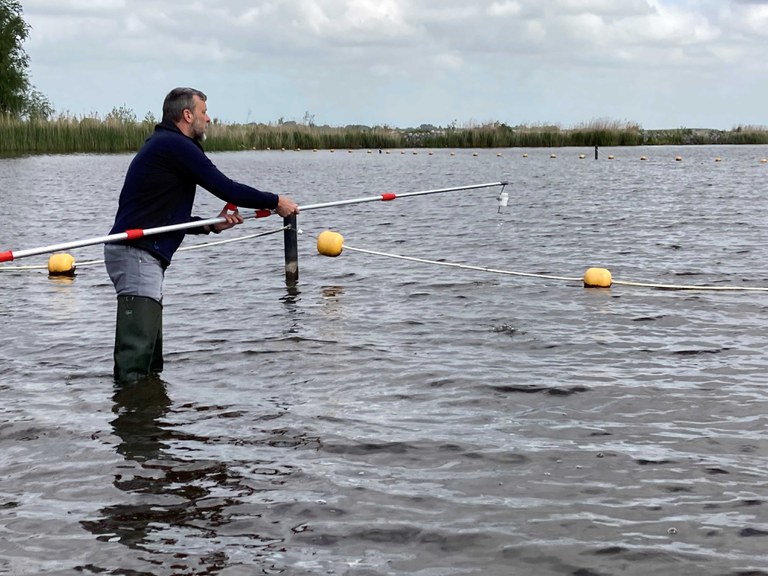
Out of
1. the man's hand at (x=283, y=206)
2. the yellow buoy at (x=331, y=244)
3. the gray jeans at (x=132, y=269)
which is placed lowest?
the yellow buoy at (x=331, y=244)

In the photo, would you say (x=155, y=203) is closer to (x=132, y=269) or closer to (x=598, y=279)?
(x=132, y=269)

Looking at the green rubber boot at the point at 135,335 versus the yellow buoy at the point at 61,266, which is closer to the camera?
the green rubber boot at the point at 135,335

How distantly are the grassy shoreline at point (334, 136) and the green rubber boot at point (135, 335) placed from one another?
49674 millimetres

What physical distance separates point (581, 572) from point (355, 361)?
469 centimetres

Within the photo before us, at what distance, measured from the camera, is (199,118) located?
26.5 ft

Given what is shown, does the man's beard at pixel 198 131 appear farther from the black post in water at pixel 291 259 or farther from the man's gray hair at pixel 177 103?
the black post in water at pixel 291 259

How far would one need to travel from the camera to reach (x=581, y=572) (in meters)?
4.95

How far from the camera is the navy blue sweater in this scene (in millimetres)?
7809

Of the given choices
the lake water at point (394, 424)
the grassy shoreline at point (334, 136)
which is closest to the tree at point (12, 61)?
the grassy shoreline at point (334, 136)

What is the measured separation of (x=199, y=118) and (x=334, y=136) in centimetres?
6893

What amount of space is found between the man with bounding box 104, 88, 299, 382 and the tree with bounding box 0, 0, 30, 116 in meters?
73.7

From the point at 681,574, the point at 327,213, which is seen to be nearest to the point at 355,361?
the point at 681,574

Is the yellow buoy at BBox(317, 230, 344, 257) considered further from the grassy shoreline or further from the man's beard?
the grassy shoreline

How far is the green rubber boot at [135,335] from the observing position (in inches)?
312
